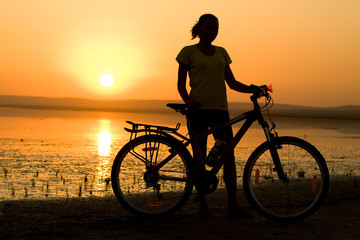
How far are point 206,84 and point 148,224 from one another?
163cm

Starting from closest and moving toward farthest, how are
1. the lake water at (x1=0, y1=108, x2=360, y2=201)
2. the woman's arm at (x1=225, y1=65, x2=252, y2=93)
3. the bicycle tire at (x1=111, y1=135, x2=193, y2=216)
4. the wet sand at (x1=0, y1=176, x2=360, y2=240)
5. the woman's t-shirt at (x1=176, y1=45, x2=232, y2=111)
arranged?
the wet sand at (x1=0, y1=176, x2=360, y2=240)
the bicycle tire at (x1=111, y1=135, x2=193, y2=216)
the woman's t-shirt at (x1=176, y1=45, x2=232, y2=111)
the woman's arm at (x1=225, y1=65, x2=252, y2=93)
the lake water at (x1=0, y1=108, x2=360, y2=201)

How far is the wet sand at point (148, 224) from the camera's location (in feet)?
15.0

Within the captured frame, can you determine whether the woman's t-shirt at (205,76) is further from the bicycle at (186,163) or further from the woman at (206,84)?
the bicycle at (186,163)

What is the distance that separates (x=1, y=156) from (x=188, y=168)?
23.0 ft

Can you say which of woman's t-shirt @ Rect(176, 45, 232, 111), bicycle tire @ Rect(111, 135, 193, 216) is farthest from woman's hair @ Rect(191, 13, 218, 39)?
bicycle tire @ Rect(111, 135, 193, 216)

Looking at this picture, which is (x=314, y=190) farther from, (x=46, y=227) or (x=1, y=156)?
(x=1, y=156)

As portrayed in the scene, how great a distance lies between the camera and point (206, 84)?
17.4 feet

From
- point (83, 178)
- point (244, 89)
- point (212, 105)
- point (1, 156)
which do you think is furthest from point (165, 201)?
point (1, 156)

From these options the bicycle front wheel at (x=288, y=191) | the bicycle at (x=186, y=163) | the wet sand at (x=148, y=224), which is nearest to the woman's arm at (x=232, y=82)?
the bicycle at (x=186, y=163)

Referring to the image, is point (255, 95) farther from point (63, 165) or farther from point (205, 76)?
point (63, 165)

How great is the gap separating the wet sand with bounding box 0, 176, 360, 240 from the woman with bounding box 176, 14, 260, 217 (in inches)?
16.6

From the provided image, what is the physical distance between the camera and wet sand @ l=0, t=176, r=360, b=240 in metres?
4.59

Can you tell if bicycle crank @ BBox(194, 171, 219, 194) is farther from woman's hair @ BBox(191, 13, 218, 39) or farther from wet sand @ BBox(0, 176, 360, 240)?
woman's hair @ BBox(191, 13, 218, 39)

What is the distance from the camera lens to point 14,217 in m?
5.14
